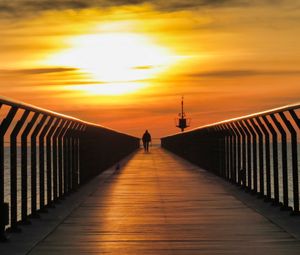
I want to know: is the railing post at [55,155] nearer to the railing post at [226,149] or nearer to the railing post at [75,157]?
the railing post at [75,157]

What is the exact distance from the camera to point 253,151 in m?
11.4

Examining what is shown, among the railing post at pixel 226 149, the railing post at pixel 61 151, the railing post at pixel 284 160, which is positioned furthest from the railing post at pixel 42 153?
the railing post at pixel 226 149

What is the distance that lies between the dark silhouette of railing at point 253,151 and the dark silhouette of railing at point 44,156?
8.83 ft

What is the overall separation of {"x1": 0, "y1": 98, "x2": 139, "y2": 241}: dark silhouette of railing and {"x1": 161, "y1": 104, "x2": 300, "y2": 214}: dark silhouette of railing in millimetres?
2693

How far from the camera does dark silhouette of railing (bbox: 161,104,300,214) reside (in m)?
8.37

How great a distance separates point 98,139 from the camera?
60.3 ft

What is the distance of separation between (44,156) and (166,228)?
8.99ft

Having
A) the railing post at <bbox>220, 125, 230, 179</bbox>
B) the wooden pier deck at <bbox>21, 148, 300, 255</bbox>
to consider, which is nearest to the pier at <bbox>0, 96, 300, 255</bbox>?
the wooden pier deck at <bbox>21, 148, 300, 255</bbox>

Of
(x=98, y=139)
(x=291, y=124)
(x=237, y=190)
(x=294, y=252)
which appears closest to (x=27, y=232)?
(x=294, y=252)

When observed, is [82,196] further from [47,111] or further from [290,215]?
[290,215]

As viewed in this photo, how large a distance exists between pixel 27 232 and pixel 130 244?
1.21m

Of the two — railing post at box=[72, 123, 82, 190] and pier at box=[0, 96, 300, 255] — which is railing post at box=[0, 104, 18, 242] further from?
railing post at box=[72, 123, 82, 190]

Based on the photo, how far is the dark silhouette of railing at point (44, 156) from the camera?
21.9ft

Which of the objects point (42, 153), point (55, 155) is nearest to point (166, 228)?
point (42, 153)
